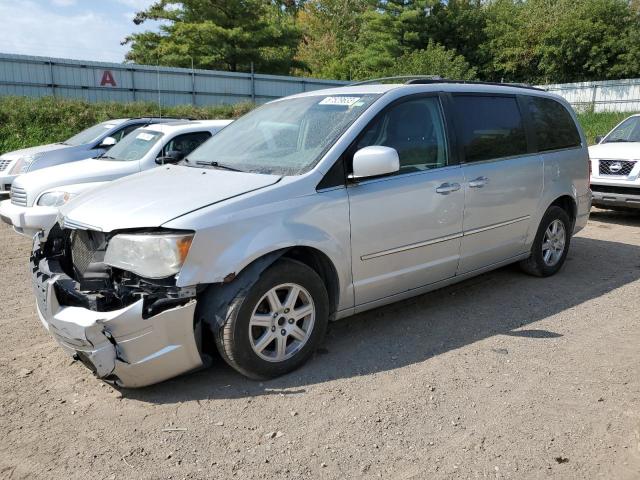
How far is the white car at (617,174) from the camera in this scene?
28.0ft

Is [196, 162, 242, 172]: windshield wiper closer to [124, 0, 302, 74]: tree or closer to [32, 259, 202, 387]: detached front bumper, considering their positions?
[32, 259, 202, 387]: detached front bumper

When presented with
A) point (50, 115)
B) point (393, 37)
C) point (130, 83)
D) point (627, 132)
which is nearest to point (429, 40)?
point (393, 37)

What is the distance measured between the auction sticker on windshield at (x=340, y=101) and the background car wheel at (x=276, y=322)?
53.8 inches

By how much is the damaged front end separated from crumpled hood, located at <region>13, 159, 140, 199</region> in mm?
4551

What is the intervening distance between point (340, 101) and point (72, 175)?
195 inches

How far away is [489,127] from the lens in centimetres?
493

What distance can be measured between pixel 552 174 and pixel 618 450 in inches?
127

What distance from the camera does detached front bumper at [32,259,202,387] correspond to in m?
3.05

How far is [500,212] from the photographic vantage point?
4.93 metres

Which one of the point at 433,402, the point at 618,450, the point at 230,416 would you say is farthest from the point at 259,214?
the point at 618,450

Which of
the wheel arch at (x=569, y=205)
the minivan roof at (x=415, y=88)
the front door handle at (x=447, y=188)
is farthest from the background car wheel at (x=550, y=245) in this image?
the front door handle at (x=447, y=188)

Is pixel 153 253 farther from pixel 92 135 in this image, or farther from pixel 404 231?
pixel 92 135

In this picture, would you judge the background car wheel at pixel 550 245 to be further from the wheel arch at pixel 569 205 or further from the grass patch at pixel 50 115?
the grass patch at pixel 50 115

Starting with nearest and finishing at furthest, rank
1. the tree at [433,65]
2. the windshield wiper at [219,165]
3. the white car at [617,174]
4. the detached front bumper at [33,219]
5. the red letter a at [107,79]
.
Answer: the windshield wiper at [219,165]
the detached front bumper at [33,219]
the white car at [617,174]
the red letter a at [107,79]
the tree at [433,65]
